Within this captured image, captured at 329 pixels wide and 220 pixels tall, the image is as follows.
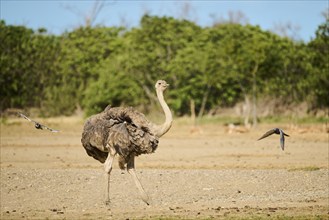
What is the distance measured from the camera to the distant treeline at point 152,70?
3553cm

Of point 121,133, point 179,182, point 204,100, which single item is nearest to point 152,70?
point 204,100

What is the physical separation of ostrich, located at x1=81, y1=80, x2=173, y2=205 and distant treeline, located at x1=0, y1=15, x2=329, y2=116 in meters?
23.1

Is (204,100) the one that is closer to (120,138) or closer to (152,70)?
(152,70)

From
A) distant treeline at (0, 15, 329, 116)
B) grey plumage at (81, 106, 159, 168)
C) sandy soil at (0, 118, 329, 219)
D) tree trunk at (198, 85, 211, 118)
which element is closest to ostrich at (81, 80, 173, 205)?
Result: grey plumage at (81, 106, 159, 168)

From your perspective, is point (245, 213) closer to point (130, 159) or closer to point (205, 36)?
point (130, 159)

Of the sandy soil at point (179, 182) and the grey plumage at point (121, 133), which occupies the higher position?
the grey plumage at point (121, 133)

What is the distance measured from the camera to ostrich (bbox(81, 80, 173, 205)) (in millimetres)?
10789

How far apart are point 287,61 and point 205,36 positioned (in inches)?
168

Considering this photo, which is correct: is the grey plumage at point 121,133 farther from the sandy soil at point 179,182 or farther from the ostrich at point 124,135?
the sandy soil at point 179,182

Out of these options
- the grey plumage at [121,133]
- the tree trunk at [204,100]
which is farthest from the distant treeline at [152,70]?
the grey plumage at [121,133]

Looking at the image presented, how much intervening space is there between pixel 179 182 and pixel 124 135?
118 inches

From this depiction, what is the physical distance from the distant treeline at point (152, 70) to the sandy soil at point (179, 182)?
11.6 meters

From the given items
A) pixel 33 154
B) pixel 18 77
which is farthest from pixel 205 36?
pixel 33 154

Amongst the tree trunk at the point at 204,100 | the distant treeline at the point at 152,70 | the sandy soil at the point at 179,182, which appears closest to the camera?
the sandy soil at the point at 179,182
